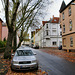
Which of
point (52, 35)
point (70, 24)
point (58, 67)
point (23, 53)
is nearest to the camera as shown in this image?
point (58, 67)

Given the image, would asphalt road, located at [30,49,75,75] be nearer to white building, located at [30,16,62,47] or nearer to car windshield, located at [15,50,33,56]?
car windshield, located at [15,50,33,56]

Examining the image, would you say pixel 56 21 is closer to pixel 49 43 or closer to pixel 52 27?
pixel 52 27

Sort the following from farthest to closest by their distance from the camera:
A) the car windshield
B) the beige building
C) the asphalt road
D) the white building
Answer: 1. the white building
2. the beige building
3. the car windshield
4. the asphalt road

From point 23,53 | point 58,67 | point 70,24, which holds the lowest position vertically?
point 58,67

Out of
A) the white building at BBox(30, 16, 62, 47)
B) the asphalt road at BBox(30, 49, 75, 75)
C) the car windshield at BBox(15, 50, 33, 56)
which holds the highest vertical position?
the white building at BBox(30, 16, 62, 47)

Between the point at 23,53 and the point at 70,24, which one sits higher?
the point at 70,24

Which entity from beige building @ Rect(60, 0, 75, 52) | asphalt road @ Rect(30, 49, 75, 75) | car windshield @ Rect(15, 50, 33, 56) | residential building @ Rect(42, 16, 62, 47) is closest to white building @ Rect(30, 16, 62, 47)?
residential building @ Rect(42, 16, 62, 47)

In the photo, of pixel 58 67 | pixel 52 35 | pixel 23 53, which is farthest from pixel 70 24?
pixel 52 35

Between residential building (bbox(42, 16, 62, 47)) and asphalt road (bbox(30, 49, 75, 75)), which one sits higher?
residential building (bbox(42, 16, 62, 47))

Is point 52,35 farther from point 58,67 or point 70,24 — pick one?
point 58,67

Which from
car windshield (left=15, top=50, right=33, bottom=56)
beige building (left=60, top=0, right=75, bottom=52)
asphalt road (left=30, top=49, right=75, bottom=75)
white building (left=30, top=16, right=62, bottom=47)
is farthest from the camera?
white building (left=30, top=16, right=62, bottom=47)

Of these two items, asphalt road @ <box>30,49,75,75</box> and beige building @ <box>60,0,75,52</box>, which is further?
beige building @ <box>60,0,75,52</box>

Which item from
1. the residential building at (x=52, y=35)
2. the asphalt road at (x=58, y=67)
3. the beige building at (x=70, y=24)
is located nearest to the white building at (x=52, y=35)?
the residential building at (x=52, y=35)

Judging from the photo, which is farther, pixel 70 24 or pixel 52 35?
pixel 52 35
